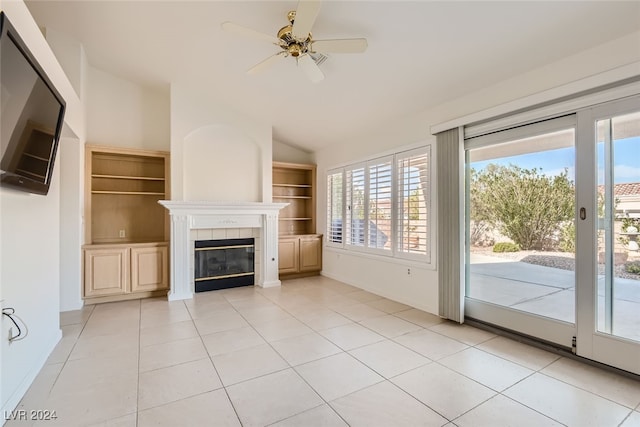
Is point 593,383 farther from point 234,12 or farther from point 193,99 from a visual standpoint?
point 193,99

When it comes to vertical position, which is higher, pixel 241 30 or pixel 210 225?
pixel 241 30

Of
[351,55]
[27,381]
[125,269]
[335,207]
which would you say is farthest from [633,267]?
[125,269]

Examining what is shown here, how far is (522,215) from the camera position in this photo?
10.2 feet

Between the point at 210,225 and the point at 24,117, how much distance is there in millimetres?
3179

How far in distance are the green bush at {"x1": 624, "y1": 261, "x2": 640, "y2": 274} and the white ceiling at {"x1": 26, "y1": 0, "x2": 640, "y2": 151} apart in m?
1.80

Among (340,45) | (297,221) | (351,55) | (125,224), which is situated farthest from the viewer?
(297,221)

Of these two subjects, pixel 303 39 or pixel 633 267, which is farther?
pixel 303 39

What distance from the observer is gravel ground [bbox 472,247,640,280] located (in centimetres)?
243

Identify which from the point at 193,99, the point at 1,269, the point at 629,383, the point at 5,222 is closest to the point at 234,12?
the point at 193,99

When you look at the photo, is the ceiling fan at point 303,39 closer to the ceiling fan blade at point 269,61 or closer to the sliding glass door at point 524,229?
the ceiling fan blade at point 269,61

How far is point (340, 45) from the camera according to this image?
2.49m

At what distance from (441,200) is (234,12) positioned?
10.1ft

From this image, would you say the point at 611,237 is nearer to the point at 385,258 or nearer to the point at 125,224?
the point at 385,258

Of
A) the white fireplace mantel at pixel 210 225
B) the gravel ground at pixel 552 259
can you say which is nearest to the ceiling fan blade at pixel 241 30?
the white fireplace mantel at pixel 210 225
